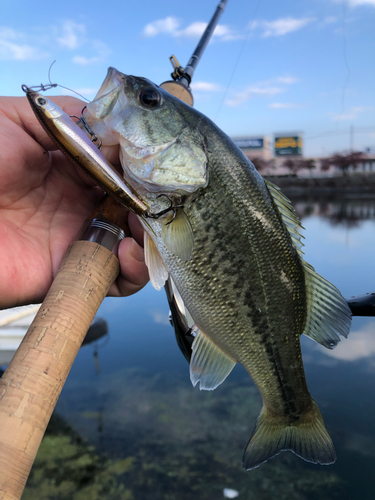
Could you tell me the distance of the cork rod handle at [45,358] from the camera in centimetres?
89

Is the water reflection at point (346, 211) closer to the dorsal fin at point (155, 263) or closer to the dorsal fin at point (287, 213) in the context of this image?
the dorsal fin at point (287, 213)

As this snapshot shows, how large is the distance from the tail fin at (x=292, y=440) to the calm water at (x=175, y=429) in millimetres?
3469

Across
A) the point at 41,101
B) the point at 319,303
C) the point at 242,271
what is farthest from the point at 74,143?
the point at 319,303

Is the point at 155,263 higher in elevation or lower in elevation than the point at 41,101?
lower

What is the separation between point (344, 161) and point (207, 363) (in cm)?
4970

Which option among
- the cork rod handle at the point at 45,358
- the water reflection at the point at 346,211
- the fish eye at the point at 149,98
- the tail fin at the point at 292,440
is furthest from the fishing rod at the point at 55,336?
the water reflection at the point at 346,211

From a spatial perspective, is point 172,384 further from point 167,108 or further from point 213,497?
point 167,108

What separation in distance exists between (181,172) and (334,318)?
0.91 m

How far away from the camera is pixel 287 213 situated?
4.71 ft

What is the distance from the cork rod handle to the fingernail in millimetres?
92

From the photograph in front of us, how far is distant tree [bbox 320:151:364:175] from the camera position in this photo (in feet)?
145

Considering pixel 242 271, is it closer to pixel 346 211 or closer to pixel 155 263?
pixel 155 263

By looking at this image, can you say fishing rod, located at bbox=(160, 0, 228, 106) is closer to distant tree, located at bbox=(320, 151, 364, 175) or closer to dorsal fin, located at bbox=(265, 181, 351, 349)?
dorsal fin, located at bbox=(265, 181, 351, 349)

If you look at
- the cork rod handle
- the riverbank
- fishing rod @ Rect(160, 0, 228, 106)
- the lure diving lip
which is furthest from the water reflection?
the lure diving lip
